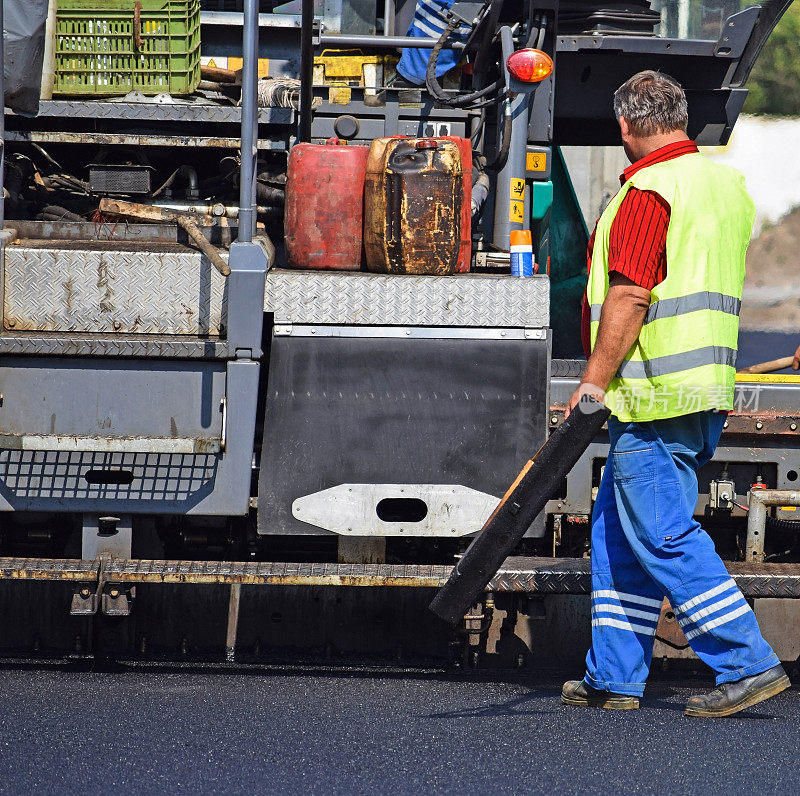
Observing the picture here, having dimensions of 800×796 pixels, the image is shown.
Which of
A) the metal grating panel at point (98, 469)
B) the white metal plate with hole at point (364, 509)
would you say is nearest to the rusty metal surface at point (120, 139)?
the metal grating panel at point (98, 469)

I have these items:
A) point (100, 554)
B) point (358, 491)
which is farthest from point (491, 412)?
point (100, 554)

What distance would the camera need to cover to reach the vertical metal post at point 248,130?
393 cm

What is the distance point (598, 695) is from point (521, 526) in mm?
574

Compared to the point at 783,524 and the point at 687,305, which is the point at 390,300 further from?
the point at 783,524

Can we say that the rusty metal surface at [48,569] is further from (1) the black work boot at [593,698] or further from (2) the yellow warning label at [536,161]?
(2) the yellow warning label at [536,161]

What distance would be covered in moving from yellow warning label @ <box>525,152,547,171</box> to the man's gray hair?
1315 mm

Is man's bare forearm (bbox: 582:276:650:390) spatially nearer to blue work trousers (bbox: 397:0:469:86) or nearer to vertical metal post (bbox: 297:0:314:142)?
vertical metal post (bbox: 297:0:314:142)

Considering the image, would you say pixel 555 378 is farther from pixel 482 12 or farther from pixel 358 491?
pixel 482 12

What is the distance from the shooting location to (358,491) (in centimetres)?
398

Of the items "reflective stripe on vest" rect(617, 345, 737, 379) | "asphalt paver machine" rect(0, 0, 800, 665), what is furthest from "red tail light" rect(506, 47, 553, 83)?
"reflective stripe on vest" rect(617, 345, 737, 379)

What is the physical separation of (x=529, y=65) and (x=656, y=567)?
6.69 ft

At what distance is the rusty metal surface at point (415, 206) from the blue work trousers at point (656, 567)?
86 centimetres

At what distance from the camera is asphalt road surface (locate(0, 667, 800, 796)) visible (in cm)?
306

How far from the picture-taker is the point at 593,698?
3.64m
